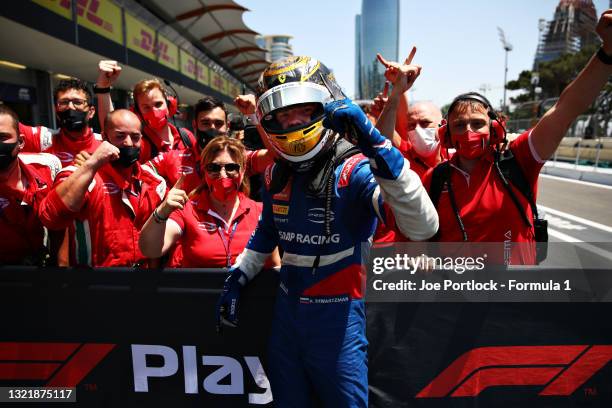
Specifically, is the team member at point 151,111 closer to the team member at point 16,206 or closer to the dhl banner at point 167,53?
the team member at point 16,206

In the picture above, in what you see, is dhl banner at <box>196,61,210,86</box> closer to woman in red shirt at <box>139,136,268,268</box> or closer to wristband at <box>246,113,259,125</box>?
wristband at <box>246,113,259,125</box>

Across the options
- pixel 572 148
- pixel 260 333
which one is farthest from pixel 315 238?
pixel 572 148

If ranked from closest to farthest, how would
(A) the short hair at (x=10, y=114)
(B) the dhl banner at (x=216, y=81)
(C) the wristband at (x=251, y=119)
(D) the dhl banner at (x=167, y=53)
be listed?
(A) the short hair at (x=10, y=114), (C) the wristband at (x=251, y=119), (D) the dhl banner at (x=167, y=53), (B) the dhl banner at (x=216, y=81)

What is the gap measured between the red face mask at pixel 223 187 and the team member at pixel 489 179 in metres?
1.11

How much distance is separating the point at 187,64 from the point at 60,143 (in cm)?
1972

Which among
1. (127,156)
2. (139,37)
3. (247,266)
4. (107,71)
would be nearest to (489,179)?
(247,266)

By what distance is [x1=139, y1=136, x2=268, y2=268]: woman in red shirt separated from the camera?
→ 227cm

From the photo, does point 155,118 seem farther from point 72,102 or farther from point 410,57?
point 410,57

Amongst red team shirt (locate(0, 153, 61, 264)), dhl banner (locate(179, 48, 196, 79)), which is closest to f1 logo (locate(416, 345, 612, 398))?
red team shirt (locate(0, 153, 61, 264))

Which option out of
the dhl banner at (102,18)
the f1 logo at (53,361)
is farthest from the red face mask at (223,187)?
the dhl banner at (102,18)

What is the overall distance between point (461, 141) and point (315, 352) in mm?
1335

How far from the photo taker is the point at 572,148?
72.7 feet

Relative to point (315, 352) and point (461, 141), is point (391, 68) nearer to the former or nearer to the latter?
point (461, 141)

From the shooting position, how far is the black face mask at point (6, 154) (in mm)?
2256
